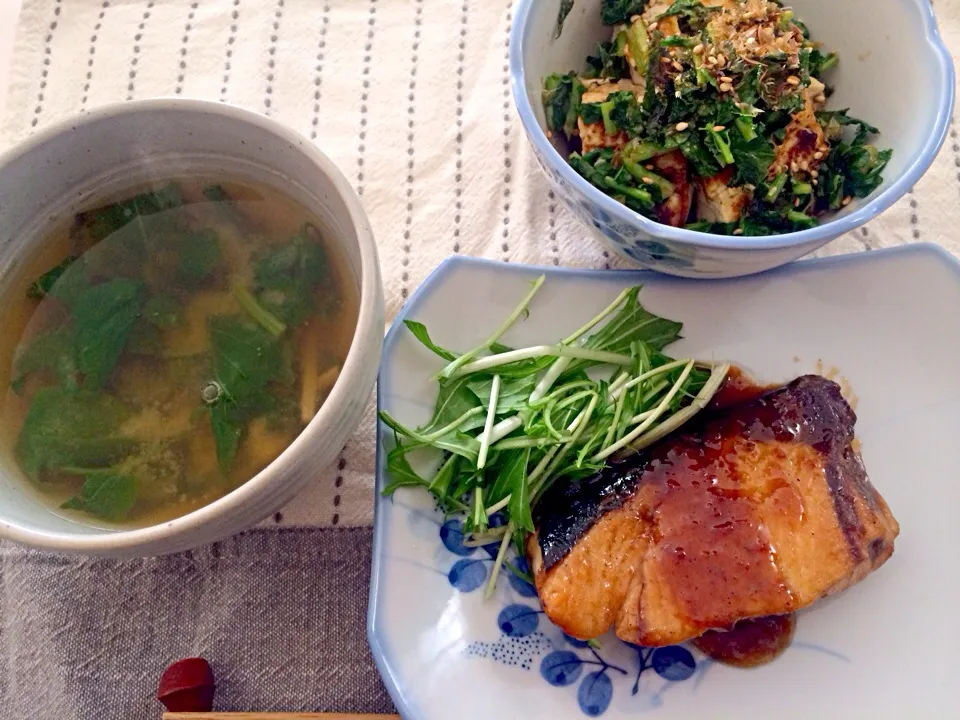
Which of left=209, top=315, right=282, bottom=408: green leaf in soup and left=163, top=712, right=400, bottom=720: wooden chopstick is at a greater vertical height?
left=209, top=315, right=282, bottom=408: green leaf in soup

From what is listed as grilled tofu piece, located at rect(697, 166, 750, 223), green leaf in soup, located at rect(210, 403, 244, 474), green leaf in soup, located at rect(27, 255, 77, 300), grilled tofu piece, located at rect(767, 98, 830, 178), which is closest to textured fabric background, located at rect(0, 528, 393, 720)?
green leaf in soup, located at rect(210, 403, 244, 474)

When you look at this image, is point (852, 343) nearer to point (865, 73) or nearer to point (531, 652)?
point (865, 73)

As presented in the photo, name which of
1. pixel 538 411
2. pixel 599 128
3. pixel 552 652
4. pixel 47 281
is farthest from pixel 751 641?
pixel 47 281

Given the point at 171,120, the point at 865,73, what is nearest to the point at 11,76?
the point at 171,120

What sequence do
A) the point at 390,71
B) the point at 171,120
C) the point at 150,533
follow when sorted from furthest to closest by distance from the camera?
the point at 390,71 < the point at 171,120 < the point at 150,533

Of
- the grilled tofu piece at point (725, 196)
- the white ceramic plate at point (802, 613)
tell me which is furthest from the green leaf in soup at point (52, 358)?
the grilled tofu piece at point (725, 196)

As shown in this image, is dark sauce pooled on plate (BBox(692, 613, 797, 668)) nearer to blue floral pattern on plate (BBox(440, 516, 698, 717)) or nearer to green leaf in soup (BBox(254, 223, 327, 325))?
blue floral pattern on plate (BBox(440, 516, 698, 717))
